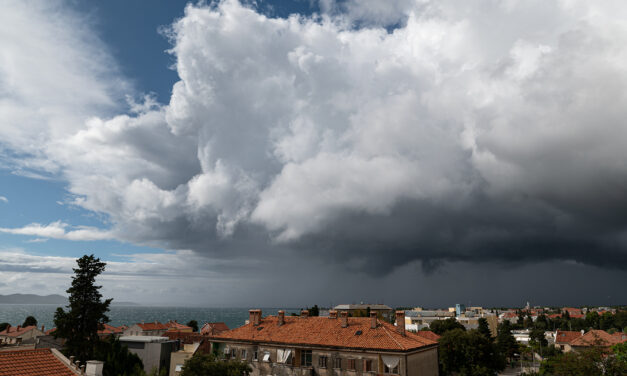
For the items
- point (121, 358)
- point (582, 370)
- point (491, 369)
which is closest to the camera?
point (121, 358)

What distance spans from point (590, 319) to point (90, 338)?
8404 inches

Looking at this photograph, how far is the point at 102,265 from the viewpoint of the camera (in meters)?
58.6

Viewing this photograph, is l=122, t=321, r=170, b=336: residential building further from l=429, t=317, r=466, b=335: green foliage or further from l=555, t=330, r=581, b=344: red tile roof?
l=555, t=330, r=581, b=344: red tile roof

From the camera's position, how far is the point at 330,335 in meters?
51.8

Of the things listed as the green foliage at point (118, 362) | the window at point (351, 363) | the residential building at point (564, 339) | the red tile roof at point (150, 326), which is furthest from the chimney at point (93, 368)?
the residential building at point (564, 339)

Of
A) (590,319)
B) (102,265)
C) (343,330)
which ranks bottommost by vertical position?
(590,319)

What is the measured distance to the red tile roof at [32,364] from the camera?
23.2m

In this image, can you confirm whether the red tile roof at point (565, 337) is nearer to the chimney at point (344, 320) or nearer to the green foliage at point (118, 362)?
the chimney at point (344, 320)

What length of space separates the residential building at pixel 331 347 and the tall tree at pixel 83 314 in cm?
1608

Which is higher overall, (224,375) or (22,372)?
(22,372)

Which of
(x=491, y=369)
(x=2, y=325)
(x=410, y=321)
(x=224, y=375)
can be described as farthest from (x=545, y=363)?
(x=2, y=325)

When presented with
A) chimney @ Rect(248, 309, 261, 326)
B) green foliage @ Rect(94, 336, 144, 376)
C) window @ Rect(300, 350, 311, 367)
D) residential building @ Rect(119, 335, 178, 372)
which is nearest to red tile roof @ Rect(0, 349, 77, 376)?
green foliage @ Rect(94, 336, 144, 376)

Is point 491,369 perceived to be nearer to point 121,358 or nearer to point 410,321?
point 121,358

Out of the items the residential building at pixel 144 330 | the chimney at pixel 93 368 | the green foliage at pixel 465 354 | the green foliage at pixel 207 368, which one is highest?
the chimney at pixel 93 368
